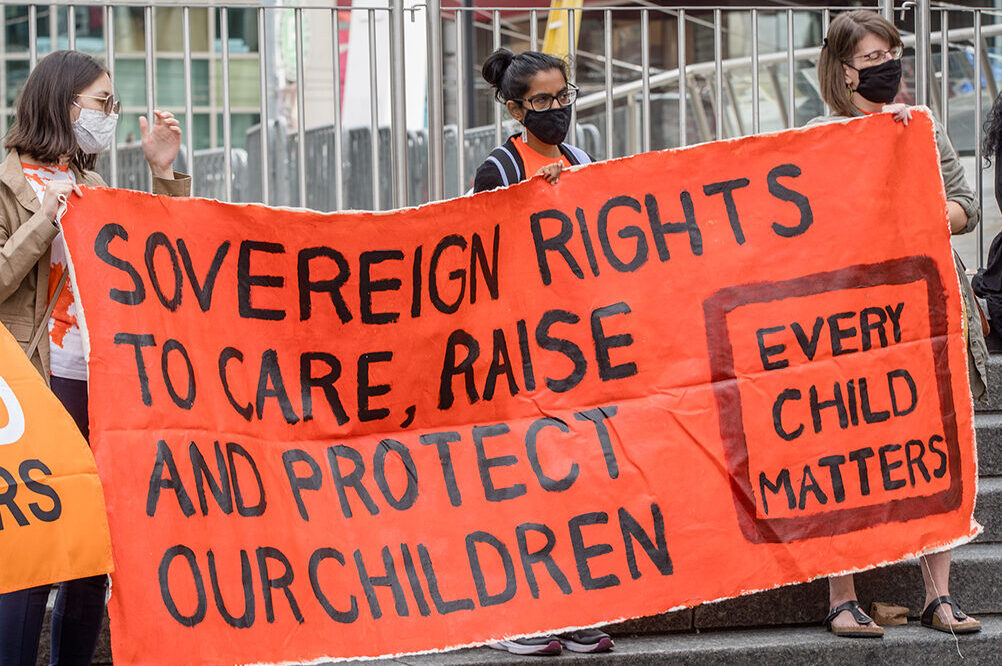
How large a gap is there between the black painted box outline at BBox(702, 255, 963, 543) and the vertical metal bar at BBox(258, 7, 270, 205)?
267cm

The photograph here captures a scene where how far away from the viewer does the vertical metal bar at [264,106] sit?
6156 mm

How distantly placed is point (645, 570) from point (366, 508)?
82 centimetres

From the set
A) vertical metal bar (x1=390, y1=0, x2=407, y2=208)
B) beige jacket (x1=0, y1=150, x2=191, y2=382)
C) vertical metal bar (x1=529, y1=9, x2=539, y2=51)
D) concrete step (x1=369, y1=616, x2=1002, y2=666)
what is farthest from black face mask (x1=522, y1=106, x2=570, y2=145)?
vertical metal bar (x1=529, y1=9, x2=539, y2=51)

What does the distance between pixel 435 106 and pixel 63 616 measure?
9.92 feet

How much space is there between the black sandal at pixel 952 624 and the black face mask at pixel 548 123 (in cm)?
186

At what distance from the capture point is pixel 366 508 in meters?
3.94

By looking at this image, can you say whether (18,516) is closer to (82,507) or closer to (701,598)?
(82,507)

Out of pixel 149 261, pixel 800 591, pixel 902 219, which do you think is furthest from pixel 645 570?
pixel 149 261

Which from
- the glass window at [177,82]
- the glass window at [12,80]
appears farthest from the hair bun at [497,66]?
the glass window at [12,80]

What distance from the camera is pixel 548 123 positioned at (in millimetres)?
4230

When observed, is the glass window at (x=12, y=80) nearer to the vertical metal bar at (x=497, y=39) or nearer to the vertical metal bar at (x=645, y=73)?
the vertical metal bar at (x=497, y=39)

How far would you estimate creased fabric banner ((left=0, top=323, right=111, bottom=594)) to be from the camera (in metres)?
3.43

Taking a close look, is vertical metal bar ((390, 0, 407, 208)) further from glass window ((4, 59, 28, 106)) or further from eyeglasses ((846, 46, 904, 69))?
glass window ((4, 59, 28, 106))

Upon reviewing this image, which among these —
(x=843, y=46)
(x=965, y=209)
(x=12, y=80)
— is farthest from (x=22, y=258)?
(x=12, y=80)
